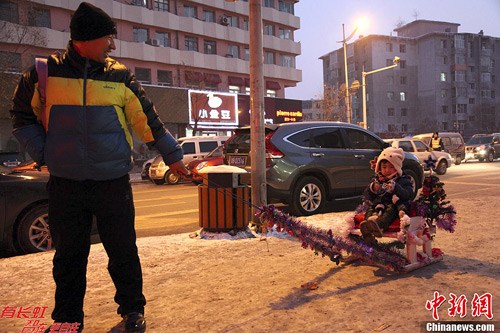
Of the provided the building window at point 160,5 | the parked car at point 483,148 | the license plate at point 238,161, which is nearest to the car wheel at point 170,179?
the license plate at point 238,161

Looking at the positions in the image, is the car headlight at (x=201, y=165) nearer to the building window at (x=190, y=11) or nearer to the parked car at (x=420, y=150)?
the parked car at (x=420, y=150)

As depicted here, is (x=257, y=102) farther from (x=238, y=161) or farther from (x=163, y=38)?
(x=163, y=38)

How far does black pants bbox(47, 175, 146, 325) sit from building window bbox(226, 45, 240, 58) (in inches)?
1600

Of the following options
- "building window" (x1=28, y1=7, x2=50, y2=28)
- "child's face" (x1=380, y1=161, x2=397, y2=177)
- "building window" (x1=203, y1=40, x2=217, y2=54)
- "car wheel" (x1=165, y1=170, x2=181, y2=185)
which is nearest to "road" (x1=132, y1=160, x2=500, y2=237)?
"car wheel" (x1=165, y1=170, x2=181, y2=185)

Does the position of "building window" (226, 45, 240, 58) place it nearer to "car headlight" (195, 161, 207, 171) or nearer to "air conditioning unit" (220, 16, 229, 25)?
"air conditioning unit" (220, 16, 229, 25)

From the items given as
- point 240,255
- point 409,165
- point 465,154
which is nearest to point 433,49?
point 465,154

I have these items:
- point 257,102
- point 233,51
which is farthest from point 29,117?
point 233,51

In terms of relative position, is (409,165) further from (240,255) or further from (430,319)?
(430,319)

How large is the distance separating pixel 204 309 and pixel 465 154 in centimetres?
2828

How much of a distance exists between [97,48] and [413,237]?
326 cm

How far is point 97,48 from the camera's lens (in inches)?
113

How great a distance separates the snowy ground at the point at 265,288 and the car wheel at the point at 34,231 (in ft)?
1.77

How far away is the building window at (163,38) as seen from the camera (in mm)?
37734

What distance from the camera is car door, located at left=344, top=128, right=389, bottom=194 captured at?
353 inches
